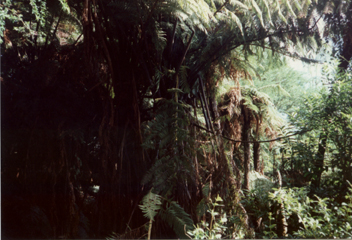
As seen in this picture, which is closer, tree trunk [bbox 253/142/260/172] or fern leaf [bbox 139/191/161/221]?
fern leaf [bbox 139/191/161/221]

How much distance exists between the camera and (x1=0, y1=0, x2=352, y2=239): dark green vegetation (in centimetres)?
156

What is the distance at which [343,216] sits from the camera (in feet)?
5.34

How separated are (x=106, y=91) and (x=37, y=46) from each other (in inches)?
19.9

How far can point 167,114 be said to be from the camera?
1443mm

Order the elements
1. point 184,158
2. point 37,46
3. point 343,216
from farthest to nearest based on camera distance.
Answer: point 37,46
point 343,216
point 184,158

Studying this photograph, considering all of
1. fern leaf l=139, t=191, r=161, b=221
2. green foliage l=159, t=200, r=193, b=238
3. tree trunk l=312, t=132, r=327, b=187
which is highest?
tree trunk l=312, t=132, r=327, b=187

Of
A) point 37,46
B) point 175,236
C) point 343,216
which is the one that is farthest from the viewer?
point 37,46

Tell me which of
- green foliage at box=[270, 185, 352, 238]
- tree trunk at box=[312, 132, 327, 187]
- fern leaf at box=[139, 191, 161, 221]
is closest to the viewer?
fern leaf at box=[139, 191, 161, 221]

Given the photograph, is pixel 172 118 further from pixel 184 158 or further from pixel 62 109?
pixel 62 109

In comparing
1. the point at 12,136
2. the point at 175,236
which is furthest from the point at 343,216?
the point at 12,136

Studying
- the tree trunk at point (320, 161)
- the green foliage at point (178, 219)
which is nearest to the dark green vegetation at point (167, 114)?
the tree trunk at point (320, 161)

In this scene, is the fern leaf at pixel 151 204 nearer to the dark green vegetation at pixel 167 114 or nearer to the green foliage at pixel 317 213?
the dark green vegetation at pixel 167 114

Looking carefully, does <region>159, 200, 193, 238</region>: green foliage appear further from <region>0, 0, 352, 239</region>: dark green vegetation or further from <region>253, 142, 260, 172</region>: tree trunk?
<region>253, 142, 260, 172</region>: tree trunk

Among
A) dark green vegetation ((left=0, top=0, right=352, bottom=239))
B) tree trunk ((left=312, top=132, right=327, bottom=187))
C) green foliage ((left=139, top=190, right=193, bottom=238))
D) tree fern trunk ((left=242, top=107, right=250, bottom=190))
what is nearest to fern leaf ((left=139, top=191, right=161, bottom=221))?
green foliage ((left=139, top=190, right=193, bottom=238))
